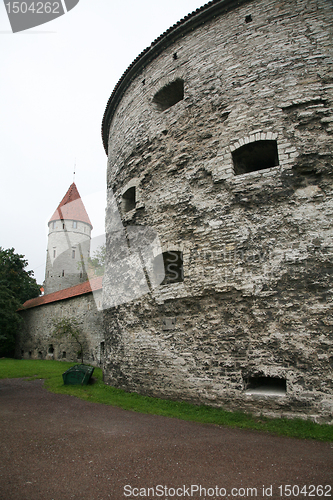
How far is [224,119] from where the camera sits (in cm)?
697

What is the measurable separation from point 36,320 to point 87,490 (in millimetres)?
20470

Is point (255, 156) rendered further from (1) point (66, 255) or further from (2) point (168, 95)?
(1) point (66, 255)

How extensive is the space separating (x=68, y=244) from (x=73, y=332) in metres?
14.3

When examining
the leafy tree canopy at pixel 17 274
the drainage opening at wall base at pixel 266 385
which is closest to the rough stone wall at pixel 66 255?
the leafy tree canopy at pixel 17 274

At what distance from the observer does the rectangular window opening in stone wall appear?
7379mm

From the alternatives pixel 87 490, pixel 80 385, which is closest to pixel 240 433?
pixel 87 490

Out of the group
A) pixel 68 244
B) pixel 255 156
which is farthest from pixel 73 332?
pixel 68 244

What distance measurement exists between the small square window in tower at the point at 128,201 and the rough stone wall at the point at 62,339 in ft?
24.4

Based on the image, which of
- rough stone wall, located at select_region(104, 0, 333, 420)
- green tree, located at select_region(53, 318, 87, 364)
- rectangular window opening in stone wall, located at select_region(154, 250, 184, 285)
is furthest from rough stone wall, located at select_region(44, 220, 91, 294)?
rectangular window opening in stone wall, located at select_region(154, 250, 184, 285)

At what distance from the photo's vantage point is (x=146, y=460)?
3.92 metres

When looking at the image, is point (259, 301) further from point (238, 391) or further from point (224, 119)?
point (224, 119)

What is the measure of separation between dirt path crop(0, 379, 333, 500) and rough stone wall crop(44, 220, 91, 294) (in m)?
22.8

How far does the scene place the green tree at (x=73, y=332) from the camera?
53.3 ft

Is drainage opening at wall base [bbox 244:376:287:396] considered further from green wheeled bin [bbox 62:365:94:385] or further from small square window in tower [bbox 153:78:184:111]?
small square window in tower [bbox 153:78:184:111]
